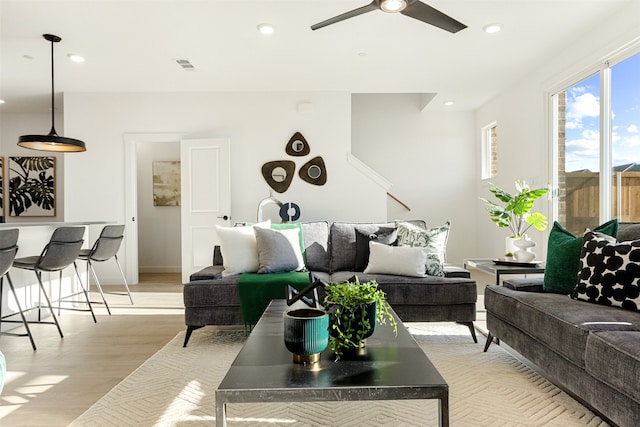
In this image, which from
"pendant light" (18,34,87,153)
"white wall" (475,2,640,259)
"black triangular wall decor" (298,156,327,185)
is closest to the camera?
"white wall" (475,2,640,259)

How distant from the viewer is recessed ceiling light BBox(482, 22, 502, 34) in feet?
12.3

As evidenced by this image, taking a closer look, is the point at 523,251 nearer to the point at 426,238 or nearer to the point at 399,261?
the point at 426,238

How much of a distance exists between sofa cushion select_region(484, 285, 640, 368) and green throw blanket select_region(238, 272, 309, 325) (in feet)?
4.48

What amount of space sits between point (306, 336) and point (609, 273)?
1740 mm

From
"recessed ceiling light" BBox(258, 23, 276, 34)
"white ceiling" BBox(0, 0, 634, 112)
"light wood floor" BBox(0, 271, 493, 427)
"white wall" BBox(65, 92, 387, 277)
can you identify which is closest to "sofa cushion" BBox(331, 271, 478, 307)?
"light wood floor" BBox(0, 271, 493, 427)

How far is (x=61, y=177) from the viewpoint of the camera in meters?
7.16

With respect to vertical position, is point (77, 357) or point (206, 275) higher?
point (206, 275)

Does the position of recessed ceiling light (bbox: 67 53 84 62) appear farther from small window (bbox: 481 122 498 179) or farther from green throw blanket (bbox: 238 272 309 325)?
small window (bbox: 481 122 498 179)

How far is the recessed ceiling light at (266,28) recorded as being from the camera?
12.3ft

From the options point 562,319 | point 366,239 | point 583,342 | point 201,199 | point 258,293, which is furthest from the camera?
point 201,199

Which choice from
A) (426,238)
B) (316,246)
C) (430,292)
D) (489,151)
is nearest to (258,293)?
(316,246)

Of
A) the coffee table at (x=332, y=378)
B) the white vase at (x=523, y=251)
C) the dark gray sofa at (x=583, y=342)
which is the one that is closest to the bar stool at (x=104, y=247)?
the coffee table at (x=332, y=378)

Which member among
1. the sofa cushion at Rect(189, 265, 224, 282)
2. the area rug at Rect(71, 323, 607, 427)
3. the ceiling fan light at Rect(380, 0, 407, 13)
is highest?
the ceiling fan light at Rect(380, 0, 407, 13)

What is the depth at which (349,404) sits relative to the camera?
6.75 ft
